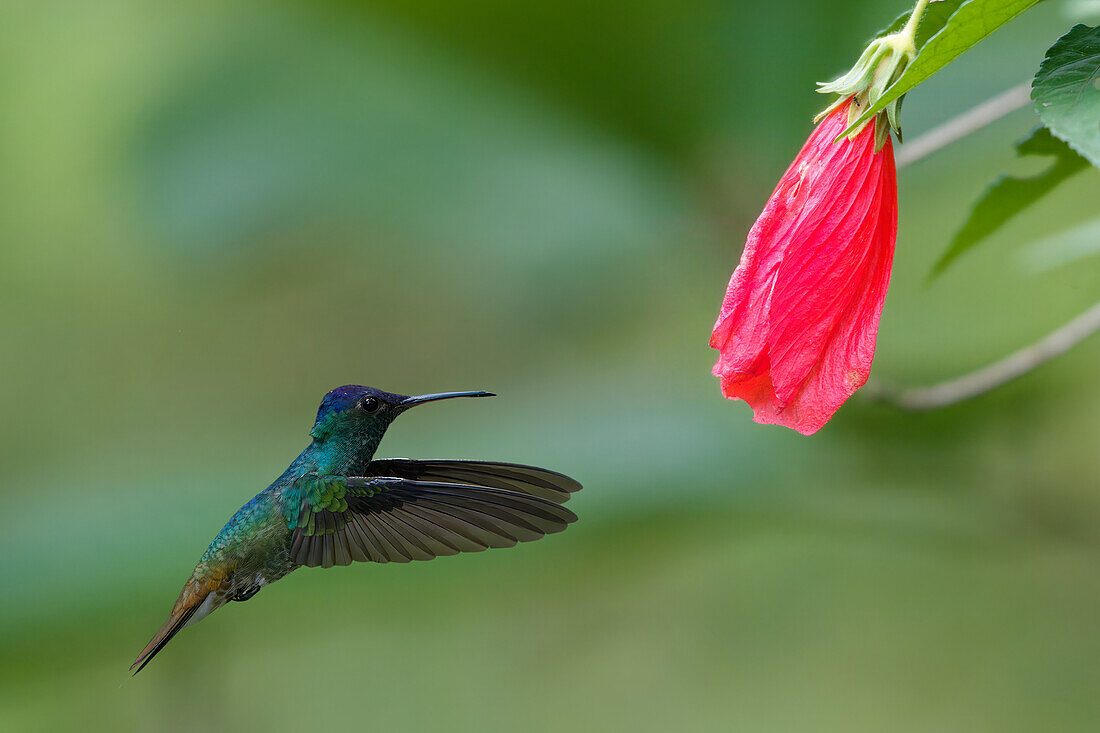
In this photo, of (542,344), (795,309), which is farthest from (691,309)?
(795,309)

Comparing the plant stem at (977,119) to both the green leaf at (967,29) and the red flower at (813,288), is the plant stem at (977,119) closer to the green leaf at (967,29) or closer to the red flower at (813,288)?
the red flower at (813,288)

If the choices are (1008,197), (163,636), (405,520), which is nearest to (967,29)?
(1008,197)

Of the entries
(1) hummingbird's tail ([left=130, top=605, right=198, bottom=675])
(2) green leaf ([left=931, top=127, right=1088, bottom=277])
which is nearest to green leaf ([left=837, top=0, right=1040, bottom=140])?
(2) green leaf ([left=931, top=127, right=1088, bottom=277])

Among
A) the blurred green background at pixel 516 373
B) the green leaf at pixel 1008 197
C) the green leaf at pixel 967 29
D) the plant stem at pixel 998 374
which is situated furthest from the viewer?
the blurred green background at pixel 516 373

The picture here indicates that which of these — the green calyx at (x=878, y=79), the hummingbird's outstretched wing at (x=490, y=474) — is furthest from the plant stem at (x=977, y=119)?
the hummingbird's outstretched wing at (x=490, y=474)

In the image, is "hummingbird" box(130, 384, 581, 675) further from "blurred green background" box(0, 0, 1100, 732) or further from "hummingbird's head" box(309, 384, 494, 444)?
"blurred green background" box(0, 0, 1100, 732)

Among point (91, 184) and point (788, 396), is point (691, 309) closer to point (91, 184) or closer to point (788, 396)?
point (91, 184)

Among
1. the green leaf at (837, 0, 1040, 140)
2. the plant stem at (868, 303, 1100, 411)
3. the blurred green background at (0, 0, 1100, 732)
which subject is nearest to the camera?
the green leaf at (837, 0, 1040, 140)
